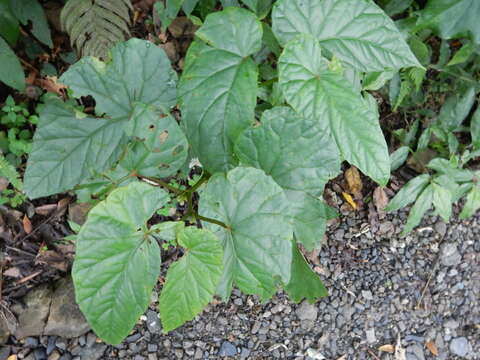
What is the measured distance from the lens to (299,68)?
116 centimetres

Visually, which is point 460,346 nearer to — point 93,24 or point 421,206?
point 421,206

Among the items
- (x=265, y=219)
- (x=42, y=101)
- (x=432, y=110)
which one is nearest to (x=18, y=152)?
(x=42, y=101)

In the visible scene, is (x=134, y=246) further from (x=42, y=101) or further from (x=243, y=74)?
(x=42, y=101)

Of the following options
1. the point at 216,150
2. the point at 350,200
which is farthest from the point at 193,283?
the point at 350,200

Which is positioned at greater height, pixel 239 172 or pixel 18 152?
pixel 239 172

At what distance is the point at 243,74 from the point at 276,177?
28 centimetres

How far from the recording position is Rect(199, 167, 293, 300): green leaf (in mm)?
1098

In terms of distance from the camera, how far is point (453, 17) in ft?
5.51

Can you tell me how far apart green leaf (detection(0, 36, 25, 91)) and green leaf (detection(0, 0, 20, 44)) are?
0.02m

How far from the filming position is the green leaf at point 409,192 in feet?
7.04

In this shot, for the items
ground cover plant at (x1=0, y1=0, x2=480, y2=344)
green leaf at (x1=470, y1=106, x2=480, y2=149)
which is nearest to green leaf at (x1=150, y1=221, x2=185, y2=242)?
ground cover plant at (x1=0, y1=0, x2=480, y2=344)

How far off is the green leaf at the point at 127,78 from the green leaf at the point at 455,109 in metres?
1.53

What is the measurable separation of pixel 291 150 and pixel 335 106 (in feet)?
0.50

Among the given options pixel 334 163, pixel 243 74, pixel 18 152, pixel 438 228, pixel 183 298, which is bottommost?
pixel 438 228
